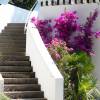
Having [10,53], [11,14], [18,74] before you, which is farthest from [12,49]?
[11,14]

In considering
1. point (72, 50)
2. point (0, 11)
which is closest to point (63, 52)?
point (72, 50)

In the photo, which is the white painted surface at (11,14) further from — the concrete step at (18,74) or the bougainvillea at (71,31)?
the concrete step at (18,74)

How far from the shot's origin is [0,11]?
2144cm

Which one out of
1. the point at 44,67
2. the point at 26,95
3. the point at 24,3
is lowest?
the point at 26,95

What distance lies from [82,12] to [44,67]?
3181 millimetres

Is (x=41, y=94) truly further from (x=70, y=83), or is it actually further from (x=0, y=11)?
(x=0, y=11)

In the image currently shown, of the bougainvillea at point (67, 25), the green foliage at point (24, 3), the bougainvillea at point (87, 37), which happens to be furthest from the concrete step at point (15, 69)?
the green foliage at point (24, 3)

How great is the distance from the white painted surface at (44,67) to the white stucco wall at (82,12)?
3.15ft

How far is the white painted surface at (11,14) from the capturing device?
70.1 feet

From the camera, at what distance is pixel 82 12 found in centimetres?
1662

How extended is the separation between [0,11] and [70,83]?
26.2ft

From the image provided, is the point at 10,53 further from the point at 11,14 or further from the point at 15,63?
the point at 11,14

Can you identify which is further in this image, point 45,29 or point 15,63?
point 45,29

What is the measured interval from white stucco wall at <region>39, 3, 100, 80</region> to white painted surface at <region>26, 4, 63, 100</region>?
3.15ft
